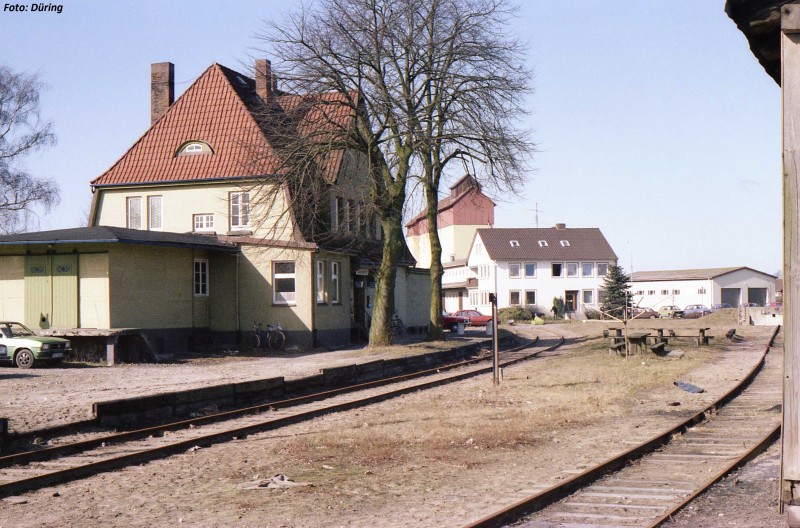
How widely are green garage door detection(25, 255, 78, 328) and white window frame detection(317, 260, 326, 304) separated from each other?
9067 millimetres

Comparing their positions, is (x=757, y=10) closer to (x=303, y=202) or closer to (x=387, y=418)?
(x=387, y=418)

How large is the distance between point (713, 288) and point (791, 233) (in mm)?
95352

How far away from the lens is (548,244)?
87625mm

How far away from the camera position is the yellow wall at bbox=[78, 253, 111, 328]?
28.1 metres

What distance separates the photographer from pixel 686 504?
→ 8836 mm

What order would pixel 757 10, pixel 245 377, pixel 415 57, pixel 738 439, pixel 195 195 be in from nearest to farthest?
pixel 757 10, pixel 738 439, pixel 245 377, pixel 415 57, pixel 195 195

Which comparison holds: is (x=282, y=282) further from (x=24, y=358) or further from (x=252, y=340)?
(x=24, y=358)

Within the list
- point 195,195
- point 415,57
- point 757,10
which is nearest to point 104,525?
point 757,10

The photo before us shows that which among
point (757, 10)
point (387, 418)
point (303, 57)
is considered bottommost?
point (387, 418)

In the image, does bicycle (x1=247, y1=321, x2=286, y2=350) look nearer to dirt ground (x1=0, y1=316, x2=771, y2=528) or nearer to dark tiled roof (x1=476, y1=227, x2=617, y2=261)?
dirt ground (x1=0, y1=316, x2=771, y2=528)

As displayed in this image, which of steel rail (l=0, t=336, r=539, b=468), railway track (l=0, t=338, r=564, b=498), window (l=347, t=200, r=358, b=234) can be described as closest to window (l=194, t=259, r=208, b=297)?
window (l=347, t=200, r=358, b=234)

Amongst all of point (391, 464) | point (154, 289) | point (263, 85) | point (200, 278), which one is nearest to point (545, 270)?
point (263, 85)

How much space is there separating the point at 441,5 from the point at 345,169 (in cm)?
824

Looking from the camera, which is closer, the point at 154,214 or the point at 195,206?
the point at 195,206
